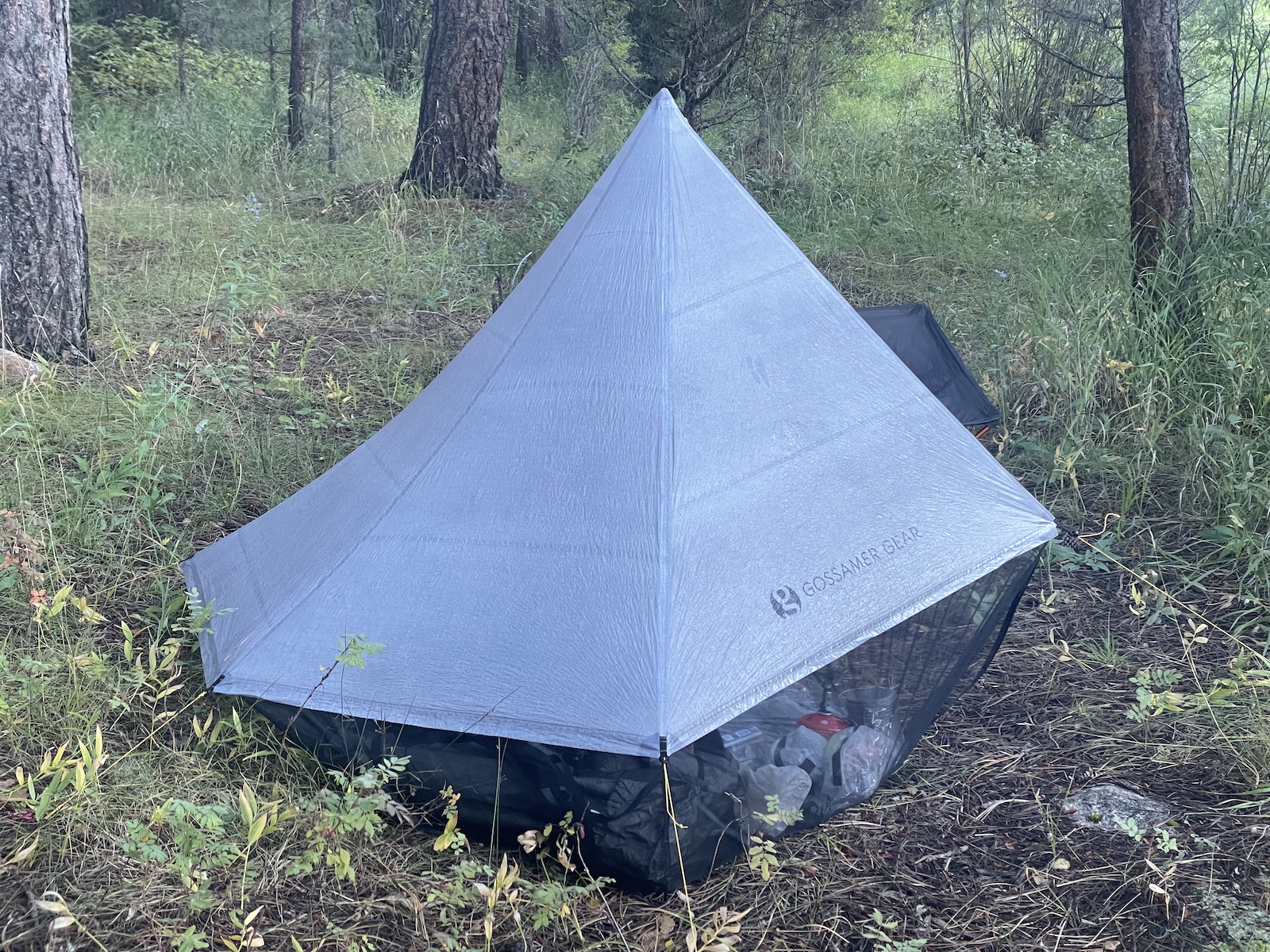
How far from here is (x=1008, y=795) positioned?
2279 mm

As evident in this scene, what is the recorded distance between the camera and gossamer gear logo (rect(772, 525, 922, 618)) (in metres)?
2.05

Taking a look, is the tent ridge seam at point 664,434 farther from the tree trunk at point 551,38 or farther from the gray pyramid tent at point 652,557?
the tree trunk at point 551,38

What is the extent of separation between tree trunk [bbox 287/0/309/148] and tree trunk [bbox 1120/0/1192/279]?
5.42m

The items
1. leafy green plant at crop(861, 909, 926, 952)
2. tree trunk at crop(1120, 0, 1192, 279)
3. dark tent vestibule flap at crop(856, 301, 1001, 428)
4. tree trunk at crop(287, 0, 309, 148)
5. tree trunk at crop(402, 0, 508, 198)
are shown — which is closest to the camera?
leafy green plant at crop(861, 909, 926, 952)

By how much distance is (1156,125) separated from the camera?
3.97m

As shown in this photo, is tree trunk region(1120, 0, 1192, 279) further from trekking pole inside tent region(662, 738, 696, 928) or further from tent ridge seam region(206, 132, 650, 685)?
trekking pole inside tent region(662, 738, 696, 928)

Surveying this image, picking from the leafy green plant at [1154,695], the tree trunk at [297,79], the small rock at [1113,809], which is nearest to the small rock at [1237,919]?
the small rock at [1113,809]

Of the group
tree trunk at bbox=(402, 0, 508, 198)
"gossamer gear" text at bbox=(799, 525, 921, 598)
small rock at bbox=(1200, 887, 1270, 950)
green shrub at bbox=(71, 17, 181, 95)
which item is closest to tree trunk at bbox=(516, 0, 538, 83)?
green shrub at bbox=(71, 17, 181, 95)

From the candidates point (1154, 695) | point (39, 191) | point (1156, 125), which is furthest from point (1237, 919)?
point (39, 191)

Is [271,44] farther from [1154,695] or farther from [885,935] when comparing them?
[885,935]

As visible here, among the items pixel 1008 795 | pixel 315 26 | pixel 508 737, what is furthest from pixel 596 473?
pixel 315 26

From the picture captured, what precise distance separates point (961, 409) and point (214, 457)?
2.62 metres

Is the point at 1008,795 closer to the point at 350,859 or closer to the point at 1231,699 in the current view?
the point at 1231,699

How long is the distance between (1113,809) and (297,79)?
7.05 meters
